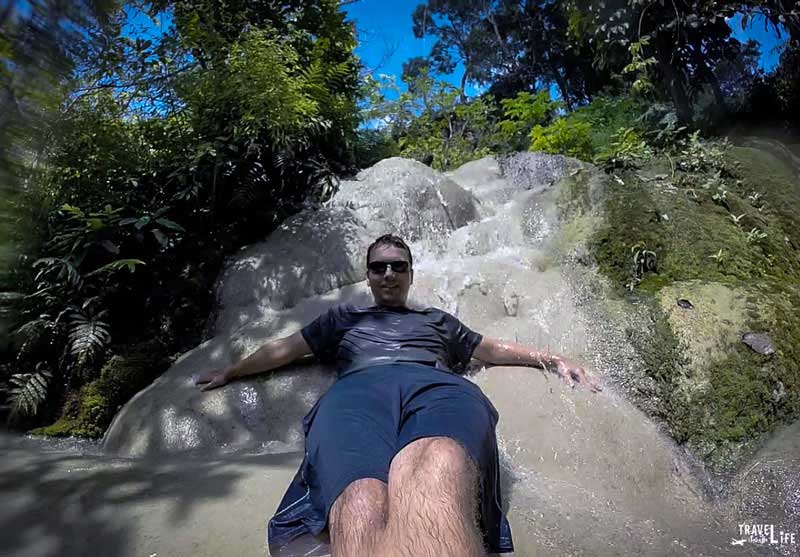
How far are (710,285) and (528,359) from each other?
5.58 feet

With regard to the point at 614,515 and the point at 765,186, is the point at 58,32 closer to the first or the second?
the point at 614,515

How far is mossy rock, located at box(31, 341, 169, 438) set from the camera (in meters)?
3.97

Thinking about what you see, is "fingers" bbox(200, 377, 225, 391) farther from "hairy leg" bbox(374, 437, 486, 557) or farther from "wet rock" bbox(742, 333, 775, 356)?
"wet rock" bbox(742, 333, 775, 356)

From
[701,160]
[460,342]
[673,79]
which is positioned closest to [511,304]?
[460,342]

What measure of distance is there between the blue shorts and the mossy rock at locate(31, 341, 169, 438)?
94.4 inches

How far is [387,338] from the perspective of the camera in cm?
308

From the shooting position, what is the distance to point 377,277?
3.38 meters

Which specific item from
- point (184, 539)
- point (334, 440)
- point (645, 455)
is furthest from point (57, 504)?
point (645, 455)

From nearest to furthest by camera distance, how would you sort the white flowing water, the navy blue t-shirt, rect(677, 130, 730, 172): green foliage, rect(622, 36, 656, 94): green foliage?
the white flowing water
the navy blue t-shirt
rect(677, 130, 730, 172): green foliage
rect(622, 36, 656, 94): green foliage

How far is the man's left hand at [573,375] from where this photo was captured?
3471 millimetres

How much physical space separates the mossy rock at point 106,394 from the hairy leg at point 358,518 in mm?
3021

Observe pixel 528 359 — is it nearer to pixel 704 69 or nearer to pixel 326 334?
pixel 326 334

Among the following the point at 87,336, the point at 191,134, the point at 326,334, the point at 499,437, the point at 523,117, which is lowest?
the point at 499,437

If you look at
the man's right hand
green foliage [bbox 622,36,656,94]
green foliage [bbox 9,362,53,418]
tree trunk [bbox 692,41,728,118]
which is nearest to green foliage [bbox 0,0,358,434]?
green foliage [bbox 9,362,53,418]
